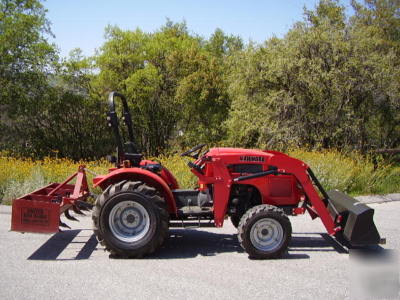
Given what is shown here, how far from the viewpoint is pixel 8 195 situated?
901cm

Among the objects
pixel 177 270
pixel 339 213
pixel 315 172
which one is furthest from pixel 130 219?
pixel 315 172

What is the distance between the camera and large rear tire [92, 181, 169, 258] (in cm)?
536

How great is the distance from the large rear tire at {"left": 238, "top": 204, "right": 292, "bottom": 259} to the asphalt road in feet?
0.43

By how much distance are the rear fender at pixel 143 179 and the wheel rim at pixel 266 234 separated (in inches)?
44.6

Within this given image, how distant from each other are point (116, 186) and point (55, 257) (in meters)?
1.20

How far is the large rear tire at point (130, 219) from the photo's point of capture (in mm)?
5363

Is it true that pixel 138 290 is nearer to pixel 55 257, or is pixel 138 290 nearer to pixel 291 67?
pixel 55 257

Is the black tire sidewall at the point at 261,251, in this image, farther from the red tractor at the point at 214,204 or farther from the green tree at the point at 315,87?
the green tree at the point at 315,87

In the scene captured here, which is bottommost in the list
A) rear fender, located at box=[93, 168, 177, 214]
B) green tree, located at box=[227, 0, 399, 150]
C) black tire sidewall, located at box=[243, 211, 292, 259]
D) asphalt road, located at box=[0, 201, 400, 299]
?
asphalt road, located at box=[0, 201, 400, 299]

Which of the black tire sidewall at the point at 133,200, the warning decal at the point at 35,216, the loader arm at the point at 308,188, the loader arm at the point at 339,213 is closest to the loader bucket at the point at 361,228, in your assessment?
the loader arm at the point at 339,213

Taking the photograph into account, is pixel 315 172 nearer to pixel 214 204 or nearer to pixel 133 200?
pixel 214 204

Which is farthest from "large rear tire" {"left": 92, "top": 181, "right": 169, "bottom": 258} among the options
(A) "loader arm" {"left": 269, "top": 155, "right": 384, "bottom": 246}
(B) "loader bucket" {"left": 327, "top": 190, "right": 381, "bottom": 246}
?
(B) "loader bucket" {"left": 327, "top": 190, "right": 381, "bottom": 246}

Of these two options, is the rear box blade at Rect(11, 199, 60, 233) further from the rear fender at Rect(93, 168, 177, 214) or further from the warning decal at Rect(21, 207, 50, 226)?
the rear fender at Rect(93, 168, 177, 214)

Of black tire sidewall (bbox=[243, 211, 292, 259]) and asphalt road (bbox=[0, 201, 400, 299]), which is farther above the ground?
black tire sidewall (bbox=[243, 211, 292, 259])
